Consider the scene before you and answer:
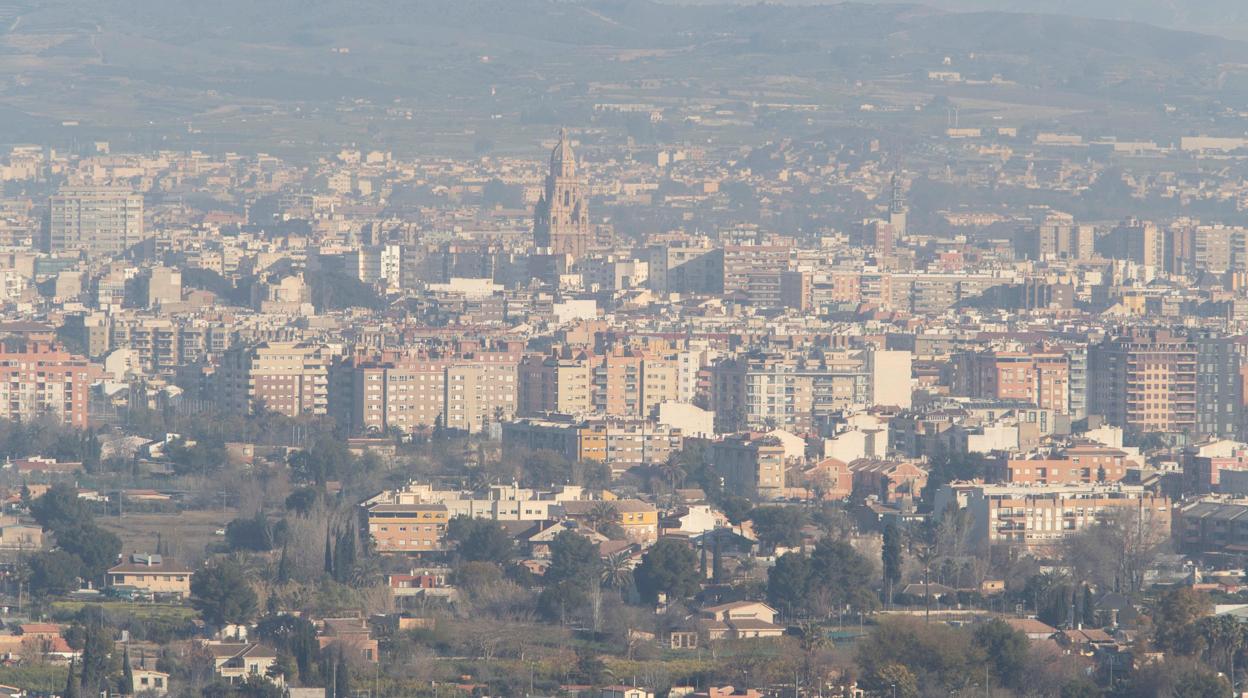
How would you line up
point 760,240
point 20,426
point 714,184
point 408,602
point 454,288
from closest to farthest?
point 408,602
point 20,426
point 454,288
point 760,240
point 714,184

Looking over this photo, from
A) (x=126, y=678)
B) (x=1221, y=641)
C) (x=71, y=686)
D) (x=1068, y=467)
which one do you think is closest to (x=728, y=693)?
(x=1221, y=641)

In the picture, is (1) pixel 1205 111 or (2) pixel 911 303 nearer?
(2) pixel 911 303

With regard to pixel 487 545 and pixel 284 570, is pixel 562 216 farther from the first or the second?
pixel 284 570

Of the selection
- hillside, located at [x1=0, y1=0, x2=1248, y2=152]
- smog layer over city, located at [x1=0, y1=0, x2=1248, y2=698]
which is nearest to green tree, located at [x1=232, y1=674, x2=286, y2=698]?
smog layer over city, located at [x1=0, y1=0, x2=1248, y2=698]

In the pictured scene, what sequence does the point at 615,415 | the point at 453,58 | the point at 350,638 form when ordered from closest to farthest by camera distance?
the point at 350,638
the point at 615,415
the point at 453,58

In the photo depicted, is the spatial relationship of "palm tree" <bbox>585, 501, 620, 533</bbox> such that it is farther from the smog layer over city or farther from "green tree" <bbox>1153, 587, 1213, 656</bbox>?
"green tree" <bbox>1153, 587, 1213, 656</bbox>

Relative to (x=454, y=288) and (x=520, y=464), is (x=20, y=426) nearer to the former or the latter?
(x=520, y=464)

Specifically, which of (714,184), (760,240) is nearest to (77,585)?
(760,240)
